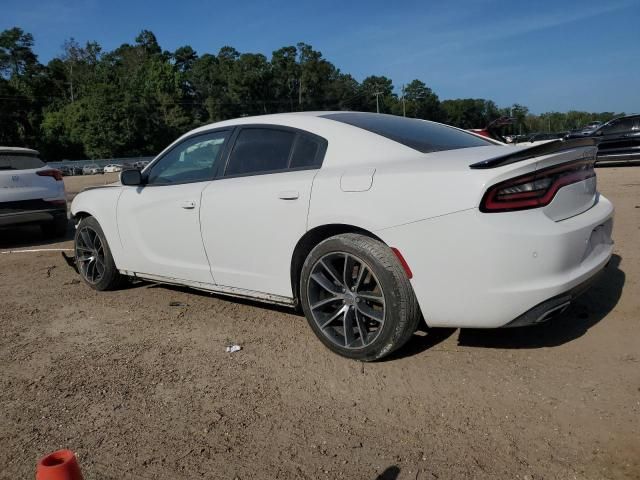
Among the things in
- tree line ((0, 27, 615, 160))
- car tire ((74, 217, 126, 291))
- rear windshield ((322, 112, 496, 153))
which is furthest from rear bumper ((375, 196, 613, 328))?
tree line ((0, 27, 615, 160))

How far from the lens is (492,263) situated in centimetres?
274

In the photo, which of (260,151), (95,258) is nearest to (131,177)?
(95,258)

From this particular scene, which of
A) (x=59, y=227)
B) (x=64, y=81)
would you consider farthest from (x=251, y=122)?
(x=64, y=81)

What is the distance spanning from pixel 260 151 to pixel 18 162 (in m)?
5.80

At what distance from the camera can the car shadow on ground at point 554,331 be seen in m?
3.45

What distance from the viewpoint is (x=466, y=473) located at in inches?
88.9

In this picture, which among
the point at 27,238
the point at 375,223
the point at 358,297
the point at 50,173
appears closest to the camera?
the point at 375,223

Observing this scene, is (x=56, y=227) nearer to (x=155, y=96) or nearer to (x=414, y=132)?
(x=414, y=132)

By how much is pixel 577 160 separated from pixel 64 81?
100 metres

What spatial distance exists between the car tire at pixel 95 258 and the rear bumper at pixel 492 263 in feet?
10.3

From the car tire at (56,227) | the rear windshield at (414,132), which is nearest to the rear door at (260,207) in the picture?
the rear windshield at (414,132)

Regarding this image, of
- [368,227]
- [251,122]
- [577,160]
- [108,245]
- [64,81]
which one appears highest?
[64,81]

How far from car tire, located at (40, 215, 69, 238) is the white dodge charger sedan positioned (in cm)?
473

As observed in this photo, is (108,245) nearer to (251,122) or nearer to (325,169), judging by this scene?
(251,122)
